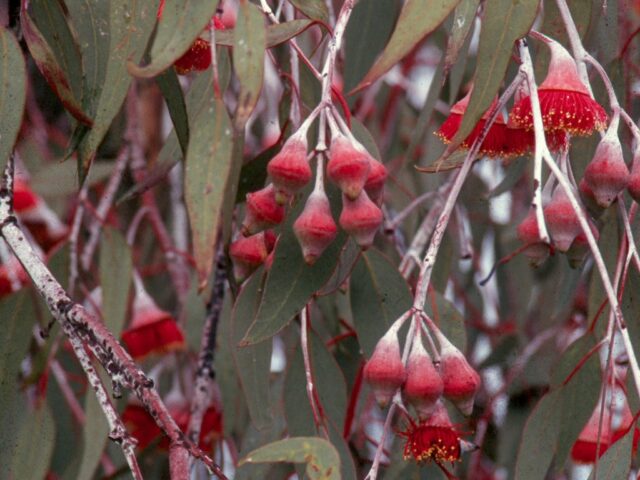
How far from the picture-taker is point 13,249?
3.57 feet

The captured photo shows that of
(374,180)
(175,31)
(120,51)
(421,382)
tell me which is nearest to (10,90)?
(120,51)

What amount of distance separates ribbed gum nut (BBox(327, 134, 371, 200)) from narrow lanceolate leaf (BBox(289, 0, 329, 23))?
0.21 metres

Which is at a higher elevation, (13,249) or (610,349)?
(13,249)

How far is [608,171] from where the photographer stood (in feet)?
3.45

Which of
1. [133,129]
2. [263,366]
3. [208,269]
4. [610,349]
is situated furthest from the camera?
[133,129]

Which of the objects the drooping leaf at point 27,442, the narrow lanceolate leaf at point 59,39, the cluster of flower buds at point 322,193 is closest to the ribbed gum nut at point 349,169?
the cluster of flower buds at point 322,193

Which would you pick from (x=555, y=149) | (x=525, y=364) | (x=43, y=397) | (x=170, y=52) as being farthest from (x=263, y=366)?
(x=525, y=364)

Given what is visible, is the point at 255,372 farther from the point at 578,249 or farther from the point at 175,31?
the point at 175,31

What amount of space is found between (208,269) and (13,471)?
27.8 inches

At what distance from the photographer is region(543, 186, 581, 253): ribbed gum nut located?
1.06 meters

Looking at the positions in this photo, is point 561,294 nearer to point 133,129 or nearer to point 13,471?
point 13,471

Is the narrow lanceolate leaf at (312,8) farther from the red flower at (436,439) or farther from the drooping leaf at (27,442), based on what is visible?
the drooping leaf at (27,442)

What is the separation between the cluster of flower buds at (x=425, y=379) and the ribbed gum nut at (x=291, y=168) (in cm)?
14

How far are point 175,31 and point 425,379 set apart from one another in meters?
0.34
